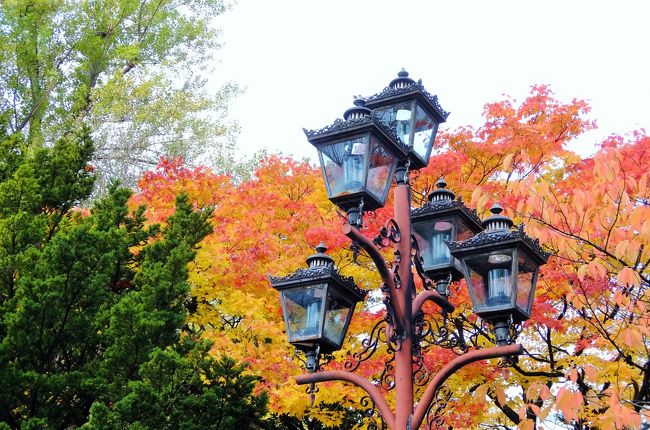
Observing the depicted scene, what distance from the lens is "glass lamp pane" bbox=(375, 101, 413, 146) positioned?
6.12 m

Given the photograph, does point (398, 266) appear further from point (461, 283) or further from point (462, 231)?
point (461, 283)

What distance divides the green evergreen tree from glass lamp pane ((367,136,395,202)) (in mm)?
3573

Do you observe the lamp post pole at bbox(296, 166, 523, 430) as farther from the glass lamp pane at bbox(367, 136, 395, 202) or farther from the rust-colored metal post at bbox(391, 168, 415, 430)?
the glass lamp pane at bbox(367, 136, 395, 202)

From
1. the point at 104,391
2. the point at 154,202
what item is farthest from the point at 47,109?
the point at 104,391

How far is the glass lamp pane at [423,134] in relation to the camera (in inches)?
242

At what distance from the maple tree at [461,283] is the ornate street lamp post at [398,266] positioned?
3.27m

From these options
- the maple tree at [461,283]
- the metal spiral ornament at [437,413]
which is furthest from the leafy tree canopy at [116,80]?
the metal spiral ornament at [437,413]

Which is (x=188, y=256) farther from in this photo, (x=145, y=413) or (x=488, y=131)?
(x=488, y=131)

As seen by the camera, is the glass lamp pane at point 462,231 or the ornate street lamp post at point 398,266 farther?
the glass lamp pane at point 462,231

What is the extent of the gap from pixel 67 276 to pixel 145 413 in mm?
1887

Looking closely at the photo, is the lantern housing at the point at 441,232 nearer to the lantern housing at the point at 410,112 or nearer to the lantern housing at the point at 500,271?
the lantern housing at the point at 410,112

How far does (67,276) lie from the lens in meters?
8.84

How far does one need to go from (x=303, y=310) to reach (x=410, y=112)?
5.54 feet

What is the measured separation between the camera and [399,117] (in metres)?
6.16
